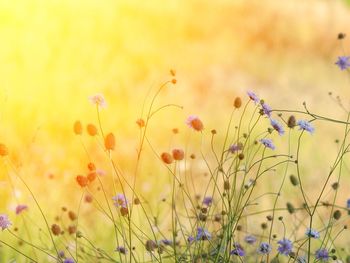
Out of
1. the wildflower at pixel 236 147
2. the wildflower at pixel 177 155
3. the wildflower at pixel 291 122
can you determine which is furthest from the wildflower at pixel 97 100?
the wildflower at pixel 291 122

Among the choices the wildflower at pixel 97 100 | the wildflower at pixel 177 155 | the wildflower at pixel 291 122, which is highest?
the wildflower at pixel 97 100

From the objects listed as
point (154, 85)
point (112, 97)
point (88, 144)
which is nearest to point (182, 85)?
point (154, 85)

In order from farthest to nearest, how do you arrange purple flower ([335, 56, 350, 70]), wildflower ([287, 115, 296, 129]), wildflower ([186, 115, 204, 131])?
purple flower ([335, 56, 350, 70])
wildflower ([186, 115, 204, 131])
wildflower ([287, 115, 296, 129])

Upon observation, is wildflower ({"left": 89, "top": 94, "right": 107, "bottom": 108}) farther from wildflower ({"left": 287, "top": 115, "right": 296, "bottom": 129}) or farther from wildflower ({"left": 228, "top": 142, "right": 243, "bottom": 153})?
wildflower ({"left": 287, "top": 115, "right": 296, "bottom": 129})

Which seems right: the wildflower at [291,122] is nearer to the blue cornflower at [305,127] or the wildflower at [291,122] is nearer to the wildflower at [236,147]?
the blue cornflower at [305,127]

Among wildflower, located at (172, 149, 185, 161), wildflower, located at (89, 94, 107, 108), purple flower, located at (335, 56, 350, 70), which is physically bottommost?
wildflower, located at (172, 149, 185, 161)

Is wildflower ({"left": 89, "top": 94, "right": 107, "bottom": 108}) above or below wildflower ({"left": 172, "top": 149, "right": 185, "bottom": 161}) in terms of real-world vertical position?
above

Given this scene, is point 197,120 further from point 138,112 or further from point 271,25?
point 271,25

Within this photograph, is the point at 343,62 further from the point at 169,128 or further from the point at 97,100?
the point at 169,128

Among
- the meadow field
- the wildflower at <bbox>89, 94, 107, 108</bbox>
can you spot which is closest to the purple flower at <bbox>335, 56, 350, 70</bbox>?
the meadow field
